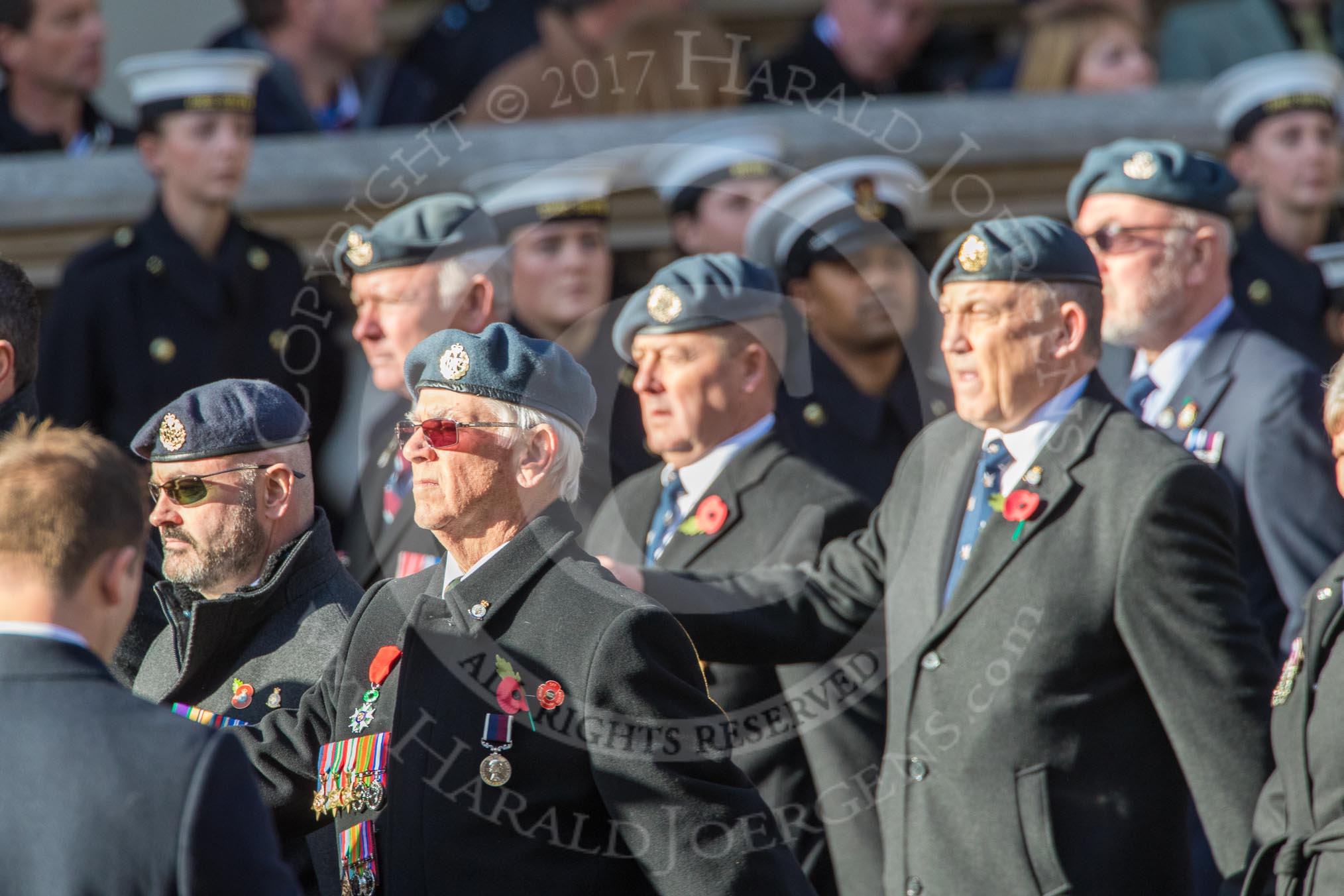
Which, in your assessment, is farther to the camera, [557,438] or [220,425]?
[220,425]

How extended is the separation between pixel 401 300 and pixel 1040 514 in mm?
2053

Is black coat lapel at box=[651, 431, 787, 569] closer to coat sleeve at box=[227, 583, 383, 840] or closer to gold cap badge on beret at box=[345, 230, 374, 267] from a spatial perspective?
gold cap badge on beret at box=[345, 230, 374, 267]

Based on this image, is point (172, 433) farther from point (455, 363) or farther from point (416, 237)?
point (416, 237)

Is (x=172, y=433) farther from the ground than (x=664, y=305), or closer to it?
closer to it

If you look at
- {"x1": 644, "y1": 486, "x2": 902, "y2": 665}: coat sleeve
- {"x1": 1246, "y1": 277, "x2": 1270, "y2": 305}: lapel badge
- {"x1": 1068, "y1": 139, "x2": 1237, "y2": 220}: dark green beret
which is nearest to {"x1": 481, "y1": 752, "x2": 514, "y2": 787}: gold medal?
{"x1": 644, "y1": 486, "x2": 902, "y2": 665}: coat sleeve

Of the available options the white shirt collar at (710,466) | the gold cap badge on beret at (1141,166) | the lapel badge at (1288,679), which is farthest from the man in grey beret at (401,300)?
the lapel badge at (1288,679)

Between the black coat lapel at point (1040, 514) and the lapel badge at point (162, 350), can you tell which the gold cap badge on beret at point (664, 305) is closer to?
the black coat lapel at point (1040, 514)

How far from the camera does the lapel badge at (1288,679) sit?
407 centimetres

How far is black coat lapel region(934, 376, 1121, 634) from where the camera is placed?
4.35 m

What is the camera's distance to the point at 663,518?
5336 millimetres

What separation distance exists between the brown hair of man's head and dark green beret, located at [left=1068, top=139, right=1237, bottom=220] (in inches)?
135

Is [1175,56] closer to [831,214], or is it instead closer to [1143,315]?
[831,214]

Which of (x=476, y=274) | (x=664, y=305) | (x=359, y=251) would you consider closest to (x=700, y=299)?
(x=664, y=305)

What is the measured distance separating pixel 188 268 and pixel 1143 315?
305cm
